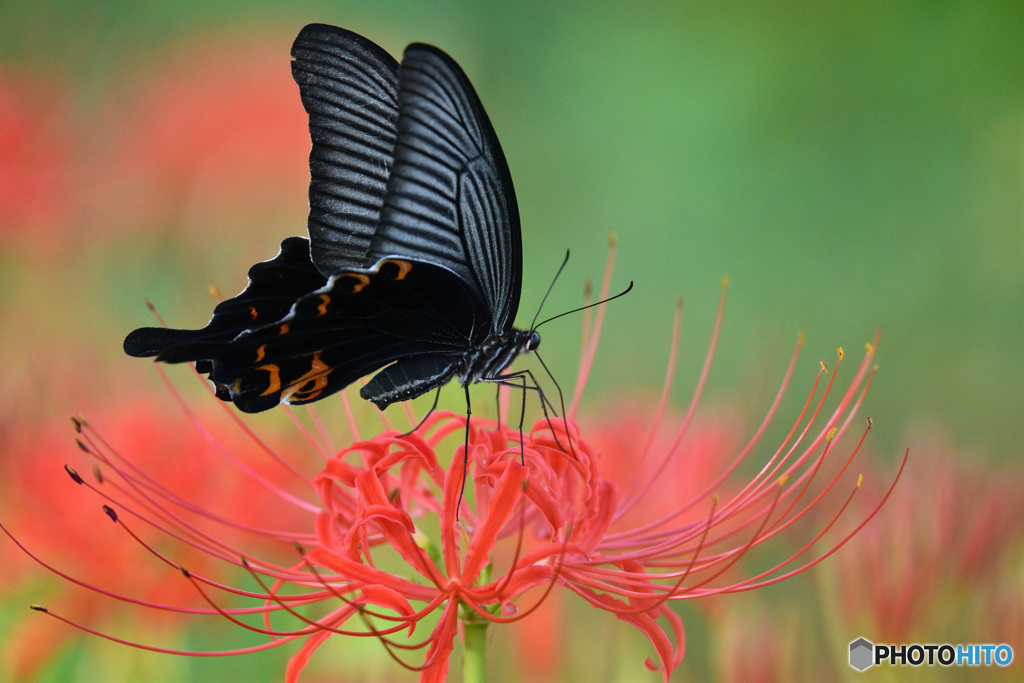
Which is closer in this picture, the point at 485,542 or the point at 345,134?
the point at 485,542

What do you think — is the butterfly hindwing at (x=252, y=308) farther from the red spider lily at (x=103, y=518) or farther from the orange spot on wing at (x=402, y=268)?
the red spider lily at (x=103, y=518)

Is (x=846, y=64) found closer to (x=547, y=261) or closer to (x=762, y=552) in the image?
(x=547, y=261)

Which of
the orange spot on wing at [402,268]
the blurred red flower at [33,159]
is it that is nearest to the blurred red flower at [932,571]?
the orange spot on wing at [402,268]

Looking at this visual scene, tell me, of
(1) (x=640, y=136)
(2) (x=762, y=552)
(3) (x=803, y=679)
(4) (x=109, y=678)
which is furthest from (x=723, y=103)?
(4) (x=109, y=678)

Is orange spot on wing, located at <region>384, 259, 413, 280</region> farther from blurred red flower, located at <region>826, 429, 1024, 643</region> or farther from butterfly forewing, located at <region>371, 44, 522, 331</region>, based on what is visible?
blurred red flower, located at <region>826, 429, 1024, 643</region>

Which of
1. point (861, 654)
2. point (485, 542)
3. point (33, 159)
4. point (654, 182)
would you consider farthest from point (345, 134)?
point (654, 182)

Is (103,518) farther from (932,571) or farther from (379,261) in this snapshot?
(932,571)

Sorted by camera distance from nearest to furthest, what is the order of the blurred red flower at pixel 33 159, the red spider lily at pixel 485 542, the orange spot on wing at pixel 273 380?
1. the red spider lily at pixel 485 542
2. the orange spot on wing at pixel 273 380
3. the blurred red flower at pixel 33 159
